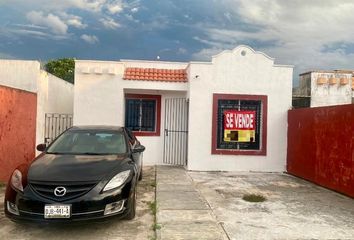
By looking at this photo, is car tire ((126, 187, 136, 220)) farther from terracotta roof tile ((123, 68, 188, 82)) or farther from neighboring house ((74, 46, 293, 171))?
terracotta roof tile ((123, 68, 188, 82))

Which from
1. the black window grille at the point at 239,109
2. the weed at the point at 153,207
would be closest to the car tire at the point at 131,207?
the weed at the point at 153,207

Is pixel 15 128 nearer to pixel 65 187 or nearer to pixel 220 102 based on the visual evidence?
pixel 65 187

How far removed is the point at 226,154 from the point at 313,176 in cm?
284

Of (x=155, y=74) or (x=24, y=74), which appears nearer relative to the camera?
(x=24, y=74)

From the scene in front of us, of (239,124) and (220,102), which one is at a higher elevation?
(220,102)

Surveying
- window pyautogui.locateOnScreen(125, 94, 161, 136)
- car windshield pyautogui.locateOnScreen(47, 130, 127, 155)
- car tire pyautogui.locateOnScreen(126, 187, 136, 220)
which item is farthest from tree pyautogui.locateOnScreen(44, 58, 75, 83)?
car tire pyautogui.locateOnScreen(126, 187, 136, 220)

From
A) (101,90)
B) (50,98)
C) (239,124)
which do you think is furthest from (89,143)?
(50,98)

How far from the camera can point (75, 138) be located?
7.12m

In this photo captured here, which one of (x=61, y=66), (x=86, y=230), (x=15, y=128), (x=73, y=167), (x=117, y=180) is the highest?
(x=61, y=66)

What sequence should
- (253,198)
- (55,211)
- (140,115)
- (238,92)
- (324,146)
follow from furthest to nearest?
1. (140,115)
2. (238,92)
3. (324,146)
4. (253,198)
5. (55,211)

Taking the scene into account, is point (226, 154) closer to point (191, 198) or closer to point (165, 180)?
point (165, 180)

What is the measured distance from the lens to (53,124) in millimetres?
12586

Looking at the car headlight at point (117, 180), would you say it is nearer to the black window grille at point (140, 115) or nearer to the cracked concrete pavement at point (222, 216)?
the cracked concrete pavement at point (222, 216)

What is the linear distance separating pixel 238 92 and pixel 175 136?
2645 millimetres
